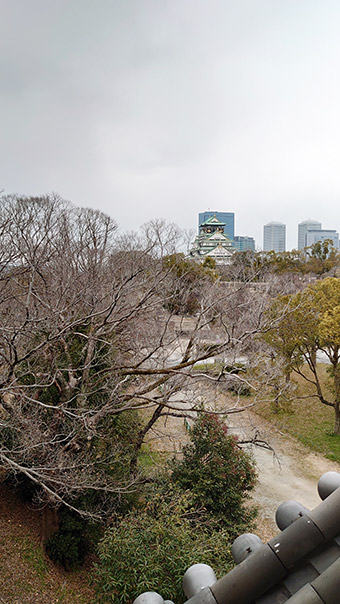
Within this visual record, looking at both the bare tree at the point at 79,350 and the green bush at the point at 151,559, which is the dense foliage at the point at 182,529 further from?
the bare tree at the point at 79,350

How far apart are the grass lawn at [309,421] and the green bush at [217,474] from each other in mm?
4659

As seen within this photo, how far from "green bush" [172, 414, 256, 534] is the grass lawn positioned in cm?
466

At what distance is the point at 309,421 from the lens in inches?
520

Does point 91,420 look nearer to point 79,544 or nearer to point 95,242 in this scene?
point 79,544

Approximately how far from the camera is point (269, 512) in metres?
8.73

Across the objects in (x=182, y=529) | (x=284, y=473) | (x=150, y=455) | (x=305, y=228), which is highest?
(x=305, y=228)

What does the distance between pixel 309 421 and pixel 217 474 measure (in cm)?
722

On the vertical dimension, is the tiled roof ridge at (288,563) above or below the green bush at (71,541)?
above

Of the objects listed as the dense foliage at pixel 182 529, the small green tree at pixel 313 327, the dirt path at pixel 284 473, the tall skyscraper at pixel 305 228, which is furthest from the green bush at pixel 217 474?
the tall skyscraper at pixel 305 228

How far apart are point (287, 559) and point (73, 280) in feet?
23.4

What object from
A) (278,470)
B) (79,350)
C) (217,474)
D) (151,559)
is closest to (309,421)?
(278,470)

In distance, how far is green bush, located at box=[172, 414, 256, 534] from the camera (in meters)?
7.00

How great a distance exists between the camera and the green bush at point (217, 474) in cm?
700

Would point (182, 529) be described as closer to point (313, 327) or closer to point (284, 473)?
point (284, 473)
